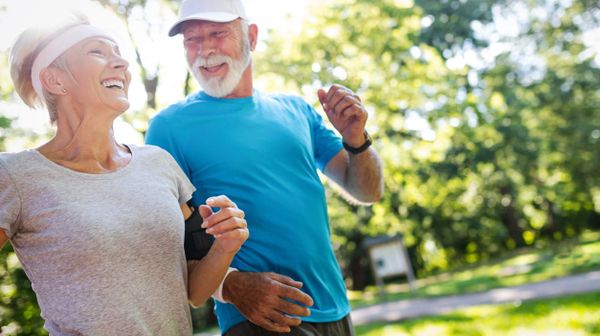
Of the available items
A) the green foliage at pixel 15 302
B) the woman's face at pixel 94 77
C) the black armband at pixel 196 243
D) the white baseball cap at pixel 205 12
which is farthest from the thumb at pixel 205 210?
the green foliage at pixel 15 302

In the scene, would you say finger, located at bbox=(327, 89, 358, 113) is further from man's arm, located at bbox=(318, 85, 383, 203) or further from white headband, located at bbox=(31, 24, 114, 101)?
white headband, located at bbox=(31, 24, 114, 101)

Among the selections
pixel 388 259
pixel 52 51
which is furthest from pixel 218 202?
pixel 388 259

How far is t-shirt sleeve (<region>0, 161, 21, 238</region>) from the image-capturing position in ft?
5.27

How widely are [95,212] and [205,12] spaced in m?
1.15

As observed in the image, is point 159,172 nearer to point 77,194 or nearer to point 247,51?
point 77,194

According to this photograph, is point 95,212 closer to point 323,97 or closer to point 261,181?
point 261,181

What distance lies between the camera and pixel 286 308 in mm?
2191

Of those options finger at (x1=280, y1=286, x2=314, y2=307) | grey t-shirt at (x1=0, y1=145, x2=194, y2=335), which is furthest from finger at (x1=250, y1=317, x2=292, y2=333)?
grey t-shirt at (x1=0, y1=145, x2=194, y2=335)

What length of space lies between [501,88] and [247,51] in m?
18.7

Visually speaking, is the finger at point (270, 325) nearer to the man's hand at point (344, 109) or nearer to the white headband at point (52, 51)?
the man's hand at point (344, 109)

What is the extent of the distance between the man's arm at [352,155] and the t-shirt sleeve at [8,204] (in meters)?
1.28

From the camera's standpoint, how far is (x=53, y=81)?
1.86 metres

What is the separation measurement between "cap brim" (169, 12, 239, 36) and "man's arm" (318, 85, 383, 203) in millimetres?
511

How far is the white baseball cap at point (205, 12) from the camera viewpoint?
252 cm
